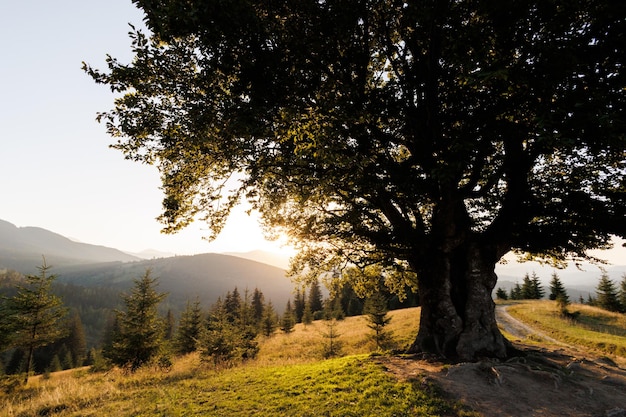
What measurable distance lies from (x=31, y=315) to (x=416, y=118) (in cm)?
3387

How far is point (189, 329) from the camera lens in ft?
121

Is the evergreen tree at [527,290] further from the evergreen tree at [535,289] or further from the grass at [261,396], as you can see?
the grass at [261,396]

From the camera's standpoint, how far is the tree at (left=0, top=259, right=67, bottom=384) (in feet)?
79.0

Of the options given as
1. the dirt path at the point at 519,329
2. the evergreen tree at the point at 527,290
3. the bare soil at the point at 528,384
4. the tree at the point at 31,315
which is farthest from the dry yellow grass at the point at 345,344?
the evergreen tree at the point at 527,290

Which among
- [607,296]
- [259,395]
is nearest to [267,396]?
[259,395]

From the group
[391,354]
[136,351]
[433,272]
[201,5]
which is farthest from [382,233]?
[136,351]

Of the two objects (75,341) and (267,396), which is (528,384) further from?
(75,341)

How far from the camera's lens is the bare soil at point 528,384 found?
26.0 ft

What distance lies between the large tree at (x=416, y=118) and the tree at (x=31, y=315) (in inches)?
936

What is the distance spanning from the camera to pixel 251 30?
26.1 ft

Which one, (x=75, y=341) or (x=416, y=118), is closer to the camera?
(x=416, y=118)

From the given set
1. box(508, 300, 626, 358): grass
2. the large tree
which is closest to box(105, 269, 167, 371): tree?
the large tree

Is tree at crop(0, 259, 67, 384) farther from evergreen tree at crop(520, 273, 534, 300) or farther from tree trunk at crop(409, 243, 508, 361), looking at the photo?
evergreen tree at crop(520, 273, 534, 300)

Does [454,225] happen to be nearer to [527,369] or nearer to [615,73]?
[527,369]
